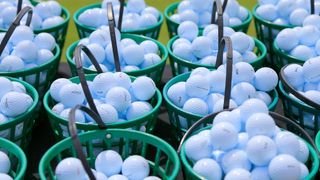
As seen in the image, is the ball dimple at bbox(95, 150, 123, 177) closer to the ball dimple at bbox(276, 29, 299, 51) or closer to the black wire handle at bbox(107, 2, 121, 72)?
the black wire handle at bbox(107, 2, 121, 72)

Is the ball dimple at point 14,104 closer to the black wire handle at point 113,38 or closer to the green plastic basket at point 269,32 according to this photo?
the black wire handle at point 113,38

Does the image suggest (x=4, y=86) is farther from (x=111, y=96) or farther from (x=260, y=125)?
(x=260, y=125)

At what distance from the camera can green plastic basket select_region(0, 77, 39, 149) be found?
1357mm

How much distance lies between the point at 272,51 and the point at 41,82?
792 mm

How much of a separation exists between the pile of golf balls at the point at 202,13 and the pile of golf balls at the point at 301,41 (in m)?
0.27

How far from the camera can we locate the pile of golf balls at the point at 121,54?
66.5 inches

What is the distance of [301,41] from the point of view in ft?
5.91

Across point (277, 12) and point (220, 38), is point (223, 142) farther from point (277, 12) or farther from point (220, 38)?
point (277, 12)

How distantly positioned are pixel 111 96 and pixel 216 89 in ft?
0.93

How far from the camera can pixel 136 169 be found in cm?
126

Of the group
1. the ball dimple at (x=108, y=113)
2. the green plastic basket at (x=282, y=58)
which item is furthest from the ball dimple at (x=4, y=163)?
the green plastic basket at (x=282, y=58)

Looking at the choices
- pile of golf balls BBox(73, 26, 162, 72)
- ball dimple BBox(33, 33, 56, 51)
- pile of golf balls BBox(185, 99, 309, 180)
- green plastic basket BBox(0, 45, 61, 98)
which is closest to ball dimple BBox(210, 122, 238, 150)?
pile of golf balls BBox(185, 99, 309, 180)

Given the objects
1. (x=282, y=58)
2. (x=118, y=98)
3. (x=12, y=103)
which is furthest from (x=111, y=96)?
(x=282, y=58)

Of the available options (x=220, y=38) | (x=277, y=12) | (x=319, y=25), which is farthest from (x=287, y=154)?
(x=277, y=12)
